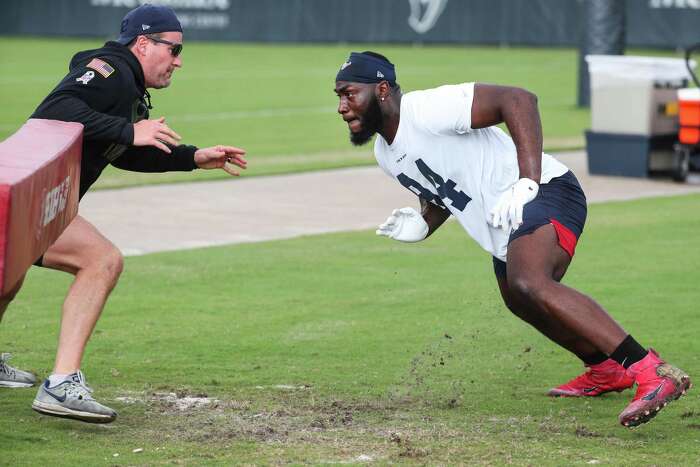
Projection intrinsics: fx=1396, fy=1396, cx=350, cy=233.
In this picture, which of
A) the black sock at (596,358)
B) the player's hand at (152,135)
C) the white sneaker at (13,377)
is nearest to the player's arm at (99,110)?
the player's hand at (152,135)

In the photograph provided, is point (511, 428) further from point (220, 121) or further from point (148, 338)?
point (220, 121)

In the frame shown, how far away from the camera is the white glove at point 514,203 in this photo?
19.4ft

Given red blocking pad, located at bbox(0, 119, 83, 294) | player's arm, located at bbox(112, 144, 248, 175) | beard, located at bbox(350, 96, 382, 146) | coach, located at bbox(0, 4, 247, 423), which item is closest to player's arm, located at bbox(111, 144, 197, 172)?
player's arm, located at bbox(112, 144, 248, 175)

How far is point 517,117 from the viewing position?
238 inches

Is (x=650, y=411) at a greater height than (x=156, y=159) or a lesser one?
→ lesser

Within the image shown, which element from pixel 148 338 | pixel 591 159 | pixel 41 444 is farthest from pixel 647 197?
pixel 41 444

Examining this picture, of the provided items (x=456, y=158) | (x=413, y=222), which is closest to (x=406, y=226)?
(x=413, y=222)

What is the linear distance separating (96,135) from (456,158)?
5.29 feet

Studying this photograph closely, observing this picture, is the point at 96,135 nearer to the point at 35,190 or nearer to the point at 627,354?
the point at 35,190

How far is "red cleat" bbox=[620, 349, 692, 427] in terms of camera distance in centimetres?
577

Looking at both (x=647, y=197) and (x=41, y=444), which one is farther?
(x=647, y=197)

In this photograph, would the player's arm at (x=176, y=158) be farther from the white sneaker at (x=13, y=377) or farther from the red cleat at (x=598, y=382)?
the red cleat at (x=598, y=382)

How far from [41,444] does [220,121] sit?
50.8 ft

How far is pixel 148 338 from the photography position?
816cm
